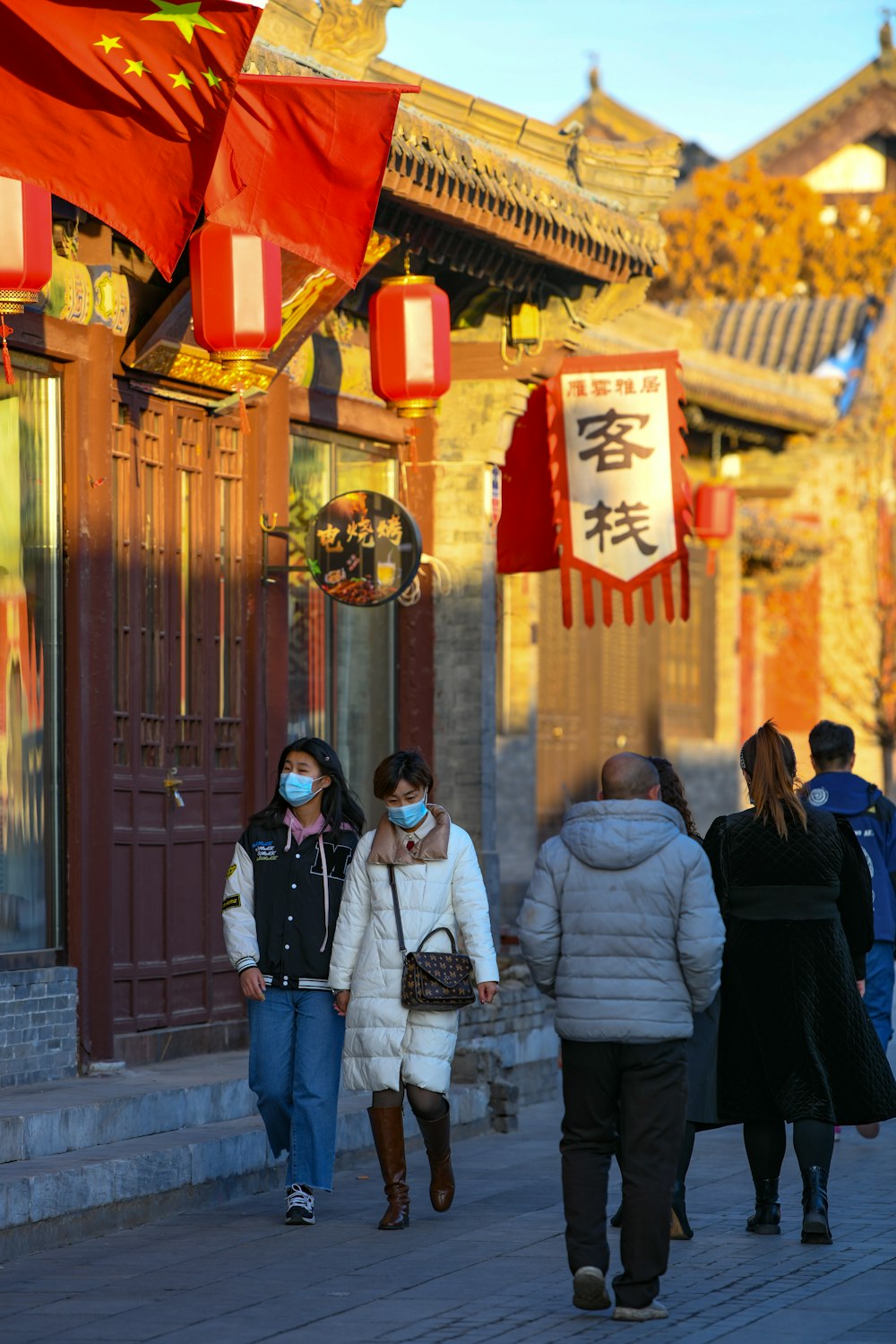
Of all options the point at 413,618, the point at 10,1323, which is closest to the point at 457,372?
the point at 413,618

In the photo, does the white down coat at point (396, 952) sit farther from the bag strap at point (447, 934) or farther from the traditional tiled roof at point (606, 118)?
the traditional tiled roof at point (606, 118)

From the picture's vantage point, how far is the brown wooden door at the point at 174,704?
33.7 ft

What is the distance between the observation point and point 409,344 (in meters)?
11.7

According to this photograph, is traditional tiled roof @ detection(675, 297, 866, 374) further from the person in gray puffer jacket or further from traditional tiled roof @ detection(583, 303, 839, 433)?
the person in gray puffer jacket

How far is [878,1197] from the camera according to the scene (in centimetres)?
895

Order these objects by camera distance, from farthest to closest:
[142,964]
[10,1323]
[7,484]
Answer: [142,964]
[7,484]
[10,1323]

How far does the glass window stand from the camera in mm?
9508

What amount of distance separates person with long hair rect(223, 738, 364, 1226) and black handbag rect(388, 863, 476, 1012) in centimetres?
36

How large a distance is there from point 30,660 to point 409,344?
10.0 feet

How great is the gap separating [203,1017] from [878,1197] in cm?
351

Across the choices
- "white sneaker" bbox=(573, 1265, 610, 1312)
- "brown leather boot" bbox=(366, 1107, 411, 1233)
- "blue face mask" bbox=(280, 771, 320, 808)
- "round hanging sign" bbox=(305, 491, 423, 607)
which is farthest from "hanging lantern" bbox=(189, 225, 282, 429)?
"white sneaker" bbox=(573, 1265, 610, 1312)

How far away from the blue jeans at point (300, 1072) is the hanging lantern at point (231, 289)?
303 centimetres

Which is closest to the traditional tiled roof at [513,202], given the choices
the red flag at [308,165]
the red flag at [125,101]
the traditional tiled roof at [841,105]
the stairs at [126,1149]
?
the red flag at [308,165]

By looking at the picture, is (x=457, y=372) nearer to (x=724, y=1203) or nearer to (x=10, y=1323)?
(x=724, y=1203)
